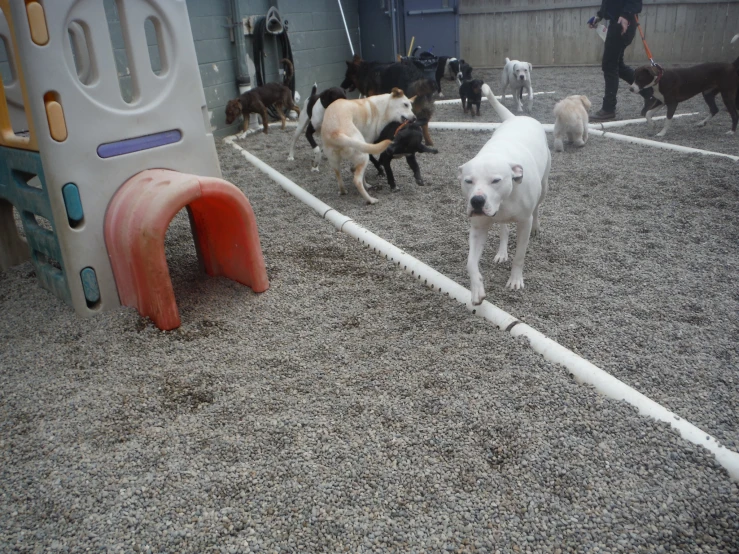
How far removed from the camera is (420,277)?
10.8 feet

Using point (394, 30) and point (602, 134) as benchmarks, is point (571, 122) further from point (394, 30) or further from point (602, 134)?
point (394, 30)

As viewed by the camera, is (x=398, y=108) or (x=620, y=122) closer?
(x=398, y=108)

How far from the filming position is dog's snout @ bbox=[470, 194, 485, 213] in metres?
2.61

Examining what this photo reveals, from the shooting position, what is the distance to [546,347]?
2.46 m

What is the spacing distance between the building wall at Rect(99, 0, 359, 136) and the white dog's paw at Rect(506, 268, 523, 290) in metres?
5.51

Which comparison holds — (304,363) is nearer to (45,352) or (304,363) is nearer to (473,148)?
(45,352)

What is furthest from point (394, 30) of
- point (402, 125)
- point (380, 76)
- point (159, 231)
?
point (159, 231)

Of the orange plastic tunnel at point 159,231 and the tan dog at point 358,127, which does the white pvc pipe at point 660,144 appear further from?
the orange plastic tunnel at point 159,231

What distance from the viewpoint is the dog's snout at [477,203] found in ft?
8.55

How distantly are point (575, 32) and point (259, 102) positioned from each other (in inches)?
329

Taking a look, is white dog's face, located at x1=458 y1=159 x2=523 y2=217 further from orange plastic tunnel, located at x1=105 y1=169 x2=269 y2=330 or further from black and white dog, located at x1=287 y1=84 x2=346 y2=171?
black and white dog, located at x1=287 y1=84 x2=346 y2=171

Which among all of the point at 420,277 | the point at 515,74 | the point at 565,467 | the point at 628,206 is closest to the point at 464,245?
the point at 420,277

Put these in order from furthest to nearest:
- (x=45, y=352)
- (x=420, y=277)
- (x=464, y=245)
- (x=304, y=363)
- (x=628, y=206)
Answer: (x=628, y=206) → (x=464, y=245) → (x=420, y=277) → (x=45, y=352) → (x=304, y=363)

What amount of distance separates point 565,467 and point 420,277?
1610 mm
